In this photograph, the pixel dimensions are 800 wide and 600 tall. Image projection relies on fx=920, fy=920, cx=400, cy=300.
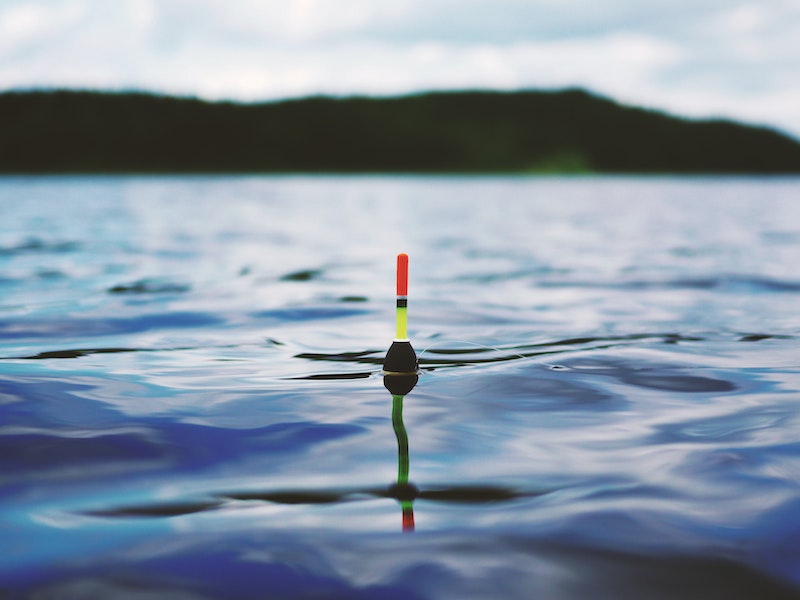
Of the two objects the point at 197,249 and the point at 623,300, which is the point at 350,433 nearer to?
the point at 623,300

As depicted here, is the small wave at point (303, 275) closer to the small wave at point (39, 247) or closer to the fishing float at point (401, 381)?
the small wave at point (39, 247)

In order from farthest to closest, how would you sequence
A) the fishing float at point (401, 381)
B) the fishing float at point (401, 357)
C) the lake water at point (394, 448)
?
the fishing float at point (401, 357)
the fishing float at point (401, 381)
the lake water at point (394, 448)

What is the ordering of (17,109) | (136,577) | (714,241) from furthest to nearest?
(17,109)
(714,241)
(136,577)

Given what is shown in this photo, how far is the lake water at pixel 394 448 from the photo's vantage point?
388cm

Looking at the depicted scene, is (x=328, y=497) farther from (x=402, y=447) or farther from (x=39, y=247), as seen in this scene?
(x=39, y=247)

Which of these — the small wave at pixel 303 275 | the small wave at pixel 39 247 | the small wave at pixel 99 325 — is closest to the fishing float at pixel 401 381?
the small wave at pixel 99 325

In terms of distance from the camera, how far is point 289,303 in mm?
13031

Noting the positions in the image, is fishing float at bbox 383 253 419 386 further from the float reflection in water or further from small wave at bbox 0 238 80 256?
small wave at bbox 0 238 80 256

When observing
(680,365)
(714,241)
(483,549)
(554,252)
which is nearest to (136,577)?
(483,549)

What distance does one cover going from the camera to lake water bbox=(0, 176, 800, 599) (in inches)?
153

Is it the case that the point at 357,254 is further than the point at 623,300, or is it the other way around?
the point at 357,254

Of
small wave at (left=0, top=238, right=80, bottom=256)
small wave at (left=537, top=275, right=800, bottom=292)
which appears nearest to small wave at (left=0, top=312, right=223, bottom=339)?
small wave at (left=537, top=275, right=800, bottom=292)

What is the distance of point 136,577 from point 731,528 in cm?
268

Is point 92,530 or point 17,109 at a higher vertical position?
point 17,109
